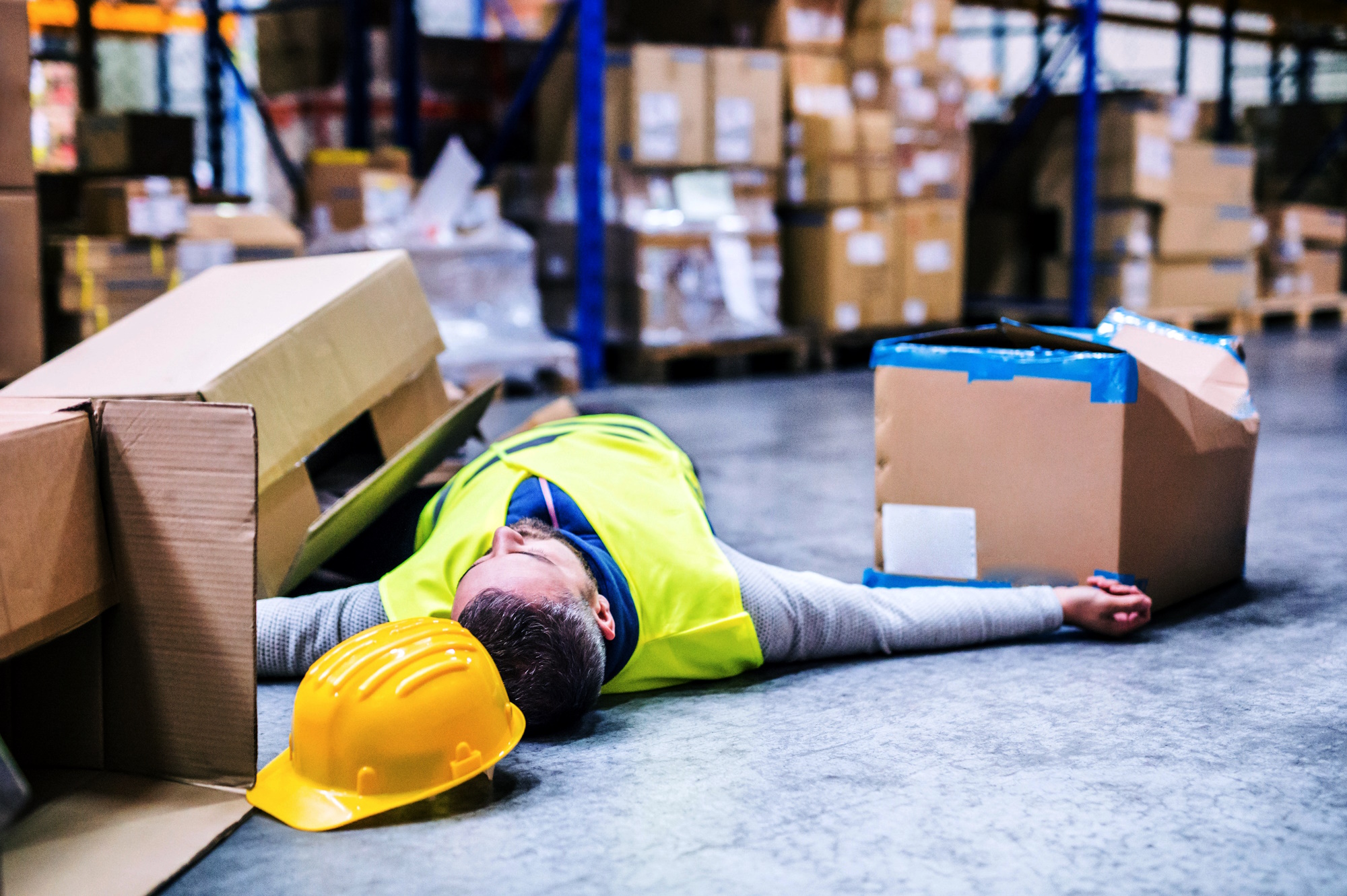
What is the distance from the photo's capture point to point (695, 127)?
652cm

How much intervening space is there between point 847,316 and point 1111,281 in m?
2.33

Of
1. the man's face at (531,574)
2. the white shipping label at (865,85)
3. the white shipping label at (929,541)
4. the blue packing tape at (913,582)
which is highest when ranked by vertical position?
the white shipping label at (865,85)

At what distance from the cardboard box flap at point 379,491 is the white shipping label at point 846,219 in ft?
15.3

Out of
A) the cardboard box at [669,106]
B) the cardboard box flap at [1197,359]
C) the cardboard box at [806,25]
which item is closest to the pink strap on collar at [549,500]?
the cardboard box flap at [1197,359]

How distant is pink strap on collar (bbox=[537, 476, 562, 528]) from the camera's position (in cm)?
205

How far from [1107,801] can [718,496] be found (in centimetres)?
216

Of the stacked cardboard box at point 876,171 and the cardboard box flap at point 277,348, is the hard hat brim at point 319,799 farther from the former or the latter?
the stacked cardboard box at point 876,171

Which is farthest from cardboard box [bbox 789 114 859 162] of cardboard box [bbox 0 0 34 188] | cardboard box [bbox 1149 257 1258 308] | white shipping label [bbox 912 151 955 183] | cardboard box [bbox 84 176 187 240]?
cardboard box [bbox 0 0 34 188]

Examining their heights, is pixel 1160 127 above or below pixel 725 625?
above

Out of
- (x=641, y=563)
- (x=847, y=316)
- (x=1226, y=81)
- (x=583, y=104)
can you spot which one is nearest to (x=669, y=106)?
(x=583, y=104)

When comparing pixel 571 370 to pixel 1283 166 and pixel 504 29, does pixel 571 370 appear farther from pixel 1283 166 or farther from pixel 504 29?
pixel 1283 166

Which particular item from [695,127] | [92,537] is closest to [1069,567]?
[92,537]

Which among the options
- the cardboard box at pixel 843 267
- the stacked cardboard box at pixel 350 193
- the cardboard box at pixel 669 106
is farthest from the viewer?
the cardboard box at pixel 843 267

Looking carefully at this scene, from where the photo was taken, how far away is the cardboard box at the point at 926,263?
7.30 meters
